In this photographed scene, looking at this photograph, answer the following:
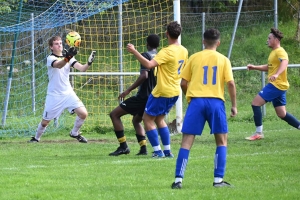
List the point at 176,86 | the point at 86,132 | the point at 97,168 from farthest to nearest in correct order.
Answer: the point at 86,132
the point at 176,86
the point at 97,168

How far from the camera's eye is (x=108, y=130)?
14711 mm

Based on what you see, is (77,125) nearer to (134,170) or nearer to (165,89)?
(165,89)

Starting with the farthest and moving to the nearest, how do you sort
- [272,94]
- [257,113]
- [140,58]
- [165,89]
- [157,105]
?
[257,113] < [272,94] < [157,105] < [165,89] < [140,58]

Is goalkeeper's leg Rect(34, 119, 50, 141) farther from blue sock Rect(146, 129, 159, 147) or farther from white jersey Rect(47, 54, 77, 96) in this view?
blue sock Rect(146, 129, 159, 147)

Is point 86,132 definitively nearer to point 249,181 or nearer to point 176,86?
point 176,86

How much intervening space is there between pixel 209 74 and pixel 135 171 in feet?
6.24

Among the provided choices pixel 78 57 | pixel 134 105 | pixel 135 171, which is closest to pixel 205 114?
pixel 135 171

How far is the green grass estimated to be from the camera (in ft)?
24.5

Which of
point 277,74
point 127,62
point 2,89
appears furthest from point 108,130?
point 277,74

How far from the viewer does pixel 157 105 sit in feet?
33.2

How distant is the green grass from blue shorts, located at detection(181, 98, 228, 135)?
2.14ft

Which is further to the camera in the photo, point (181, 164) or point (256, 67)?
point (256, 67)

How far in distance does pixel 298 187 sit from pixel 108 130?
7.38m

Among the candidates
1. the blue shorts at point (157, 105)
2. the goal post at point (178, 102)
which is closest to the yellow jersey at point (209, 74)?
the blue shorts at point (157, 105)
